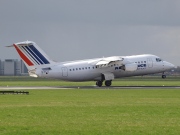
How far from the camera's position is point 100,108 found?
123 feet

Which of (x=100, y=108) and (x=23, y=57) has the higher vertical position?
(x=23, y=57)

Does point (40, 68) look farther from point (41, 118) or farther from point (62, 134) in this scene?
point (62, 134)

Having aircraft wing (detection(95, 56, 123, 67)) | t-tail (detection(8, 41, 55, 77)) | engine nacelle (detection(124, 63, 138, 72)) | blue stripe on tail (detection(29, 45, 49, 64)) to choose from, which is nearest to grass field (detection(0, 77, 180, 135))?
t-tail (detection(8, 41, 55, 77))

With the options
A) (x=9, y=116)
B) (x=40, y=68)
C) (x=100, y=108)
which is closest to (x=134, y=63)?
(x=40, y=68)

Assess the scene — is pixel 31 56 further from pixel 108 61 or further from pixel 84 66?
pixel 108 61

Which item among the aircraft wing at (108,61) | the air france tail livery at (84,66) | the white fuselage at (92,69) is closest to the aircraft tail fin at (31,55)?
the air france tail livery at (84,66)

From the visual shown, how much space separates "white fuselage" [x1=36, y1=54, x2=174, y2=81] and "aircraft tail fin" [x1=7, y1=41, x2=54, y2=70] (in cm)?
118

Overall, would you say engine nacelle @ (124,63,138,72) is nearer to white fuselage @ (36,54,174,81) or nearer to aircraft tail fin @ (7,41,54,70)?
white fuselage @ (36,54,174,81)

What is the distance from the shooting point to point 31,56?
3191 inches

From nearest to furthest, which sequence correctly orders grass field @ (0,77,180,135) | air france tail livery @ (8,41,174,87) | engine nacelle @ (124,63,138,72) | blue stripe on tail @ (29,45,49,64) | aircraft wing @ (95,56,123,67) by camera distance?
grass field @ (0,77,180,135) → air france tail livery @ (8,41,174,87) → blue stripe on tail @ (29,45,49,64) → engine nacelle @ (124,63,138,72) → aircraft wing @ (95,56,123,67)

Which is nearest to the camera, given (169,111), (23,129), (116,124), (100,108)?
(23,129)

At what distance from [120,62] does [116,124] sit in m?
55.0

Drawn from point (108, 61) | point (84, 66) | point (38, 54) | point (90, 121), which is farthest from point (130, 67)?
point (90, 121)

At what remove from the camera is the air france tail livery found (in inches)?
3177
